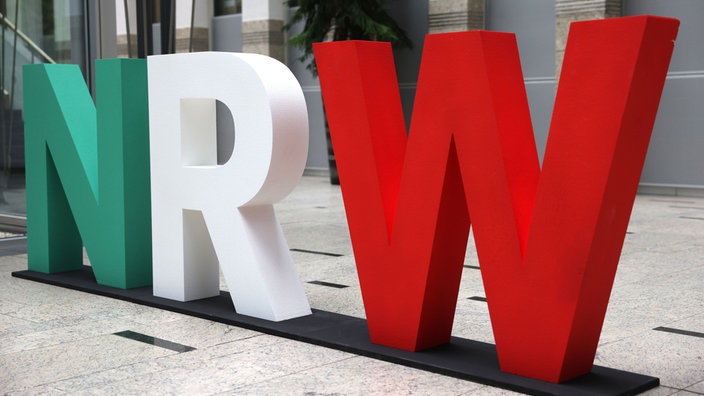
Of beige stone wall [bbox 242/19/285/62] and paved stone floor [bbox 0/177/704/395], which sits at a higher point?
beige stone wall [bbox 242/19/285/62]

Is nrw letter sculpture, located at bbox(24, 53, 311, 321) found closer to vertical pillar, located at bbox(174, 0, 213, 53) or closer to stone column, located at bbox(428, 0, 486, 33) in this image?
stone column, located at bbox(428, 0, 486, 33)

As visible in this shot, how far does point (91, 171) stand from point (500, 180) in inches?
126

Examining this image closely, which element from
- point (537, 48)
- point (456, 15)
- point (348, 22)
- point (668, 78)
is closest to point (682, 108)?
point (668, 78)

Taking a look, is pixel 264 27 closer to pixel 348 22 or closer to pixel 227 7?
pixel 227 7

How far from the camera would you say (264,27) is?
16484 millimetres

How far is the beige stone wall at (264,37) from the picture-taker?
1645cm

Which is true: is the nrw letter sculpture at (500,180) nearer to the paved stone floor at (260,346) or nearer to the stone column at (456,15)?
the paved stone floor at (260,346)

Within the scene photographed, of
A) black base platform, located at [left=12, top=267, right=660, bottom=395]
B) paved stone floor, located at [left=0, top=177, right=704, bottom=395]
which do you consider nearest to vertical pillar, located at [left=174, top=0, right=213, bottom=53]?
paved stone floor, located at [left=0, top=177, right=704, bottom=395]

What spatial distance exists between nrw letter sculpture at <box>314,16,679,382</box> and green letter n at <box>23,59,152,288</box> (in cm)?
176

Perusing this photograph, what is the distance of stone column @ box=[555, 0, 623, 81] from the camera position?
12.1 metres

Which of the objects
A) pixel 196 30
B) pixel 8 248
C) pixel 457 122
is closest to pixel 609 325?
pixel 457 122

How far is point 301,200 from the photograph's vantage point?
1202 centimetres

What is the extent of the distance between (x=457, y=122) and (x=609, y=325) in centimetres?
163

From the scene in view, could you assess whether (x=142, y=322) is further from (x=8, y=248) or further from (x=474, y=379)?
(x=8, y=248)
